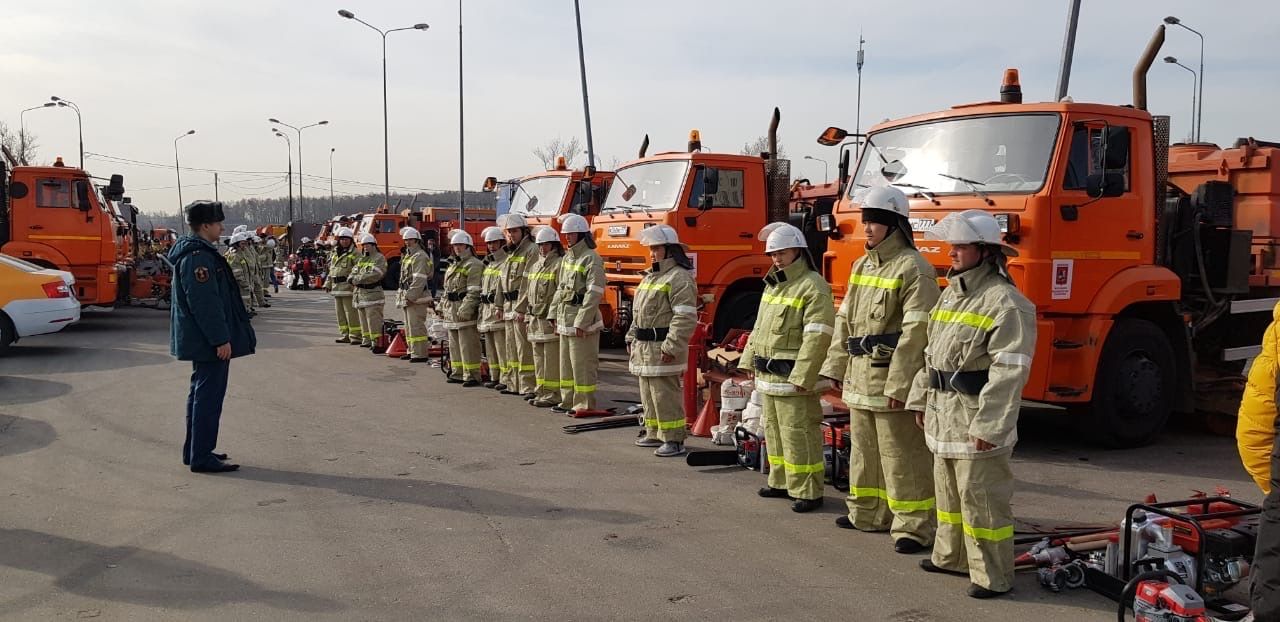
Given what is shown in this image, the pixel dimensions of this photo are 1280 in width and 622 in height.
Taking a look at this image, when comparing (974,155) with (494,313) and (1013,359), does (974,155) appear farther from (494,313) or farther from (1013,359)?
(494,313)

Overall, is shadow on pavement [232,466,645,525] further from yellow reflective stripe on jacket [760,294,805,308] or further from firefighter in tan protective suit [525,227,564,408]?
firefighter in tan protective suit [525,227,564,408]

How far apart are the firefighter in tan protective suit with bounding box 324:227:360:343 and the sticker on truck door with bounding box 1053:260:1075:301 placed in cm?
1146

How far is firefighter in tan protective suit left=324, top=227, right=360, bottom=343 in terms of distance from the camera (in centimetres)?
1559

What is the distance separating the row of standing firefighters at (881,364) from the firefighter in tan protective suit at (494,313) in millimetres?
1128

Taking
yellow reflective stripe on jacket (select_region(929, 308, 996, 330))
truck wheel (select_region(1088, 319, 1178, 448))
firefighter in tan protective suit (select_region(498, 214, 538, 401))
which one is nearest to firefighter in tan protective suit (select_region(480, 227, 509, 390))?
firefighter in tan protective suit (select_region(498, 214, 538, 401))

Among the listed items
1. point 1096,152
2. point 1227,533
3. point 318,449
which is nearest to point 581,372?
point 318,449

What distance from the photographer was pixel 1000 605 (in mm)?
4539

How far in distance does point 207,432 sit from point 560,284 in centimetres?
353

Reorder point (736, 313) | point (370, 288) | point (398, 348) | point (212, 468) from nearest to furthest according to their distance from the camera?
point (212, 468) → point (736, 313) → point (398, 348) → point (370, 288)

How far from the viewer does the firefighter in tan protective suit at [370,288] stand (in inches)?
575

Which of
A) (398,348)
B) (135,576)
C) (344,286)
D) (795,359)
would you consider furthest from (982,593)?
(344,286)

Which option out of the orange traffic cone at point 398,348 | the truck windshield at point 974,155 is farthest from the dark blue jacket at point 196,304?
the orange traffic cone at point 398,348

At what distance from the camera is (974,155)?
294 inches

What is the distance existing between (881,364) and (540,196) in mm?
10409
